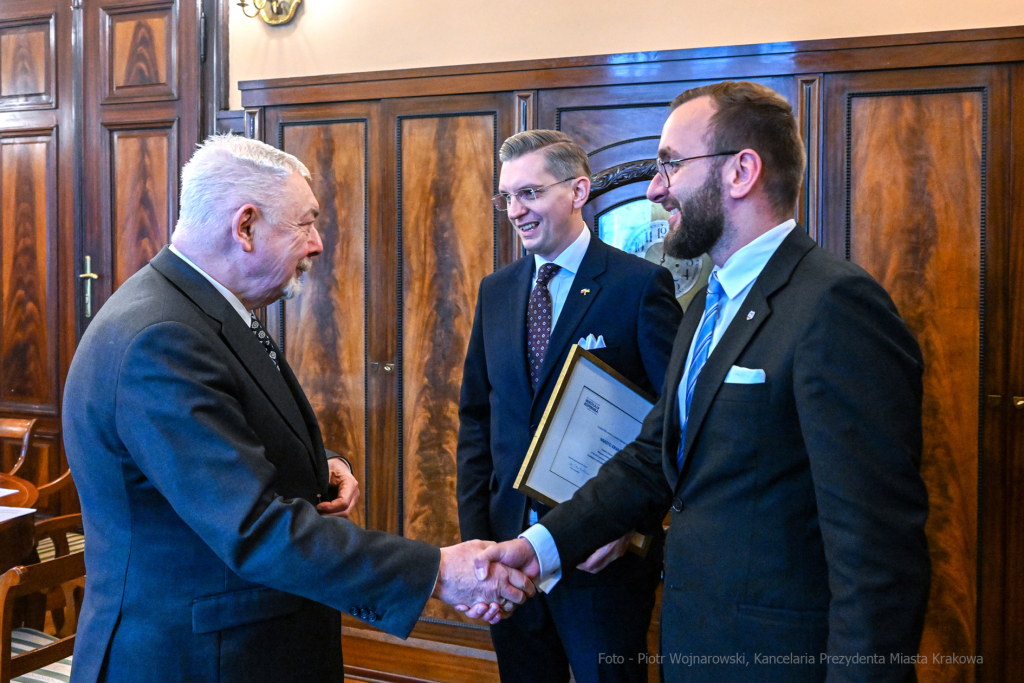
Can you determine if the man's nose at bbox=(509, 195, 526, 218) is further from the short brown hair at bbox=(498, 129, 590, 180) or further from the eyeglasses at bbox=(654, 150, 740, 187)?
the eyeglasses at bbox=(654, 150, 740, 187)

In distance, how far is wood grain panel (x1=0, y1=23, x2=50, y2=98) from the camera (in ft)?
16.4

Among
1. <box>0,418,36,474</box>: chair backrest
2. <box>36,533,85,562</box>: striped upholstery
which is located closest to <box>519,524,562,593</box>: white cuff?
<box>36,533,85,562</box>: striped upholstery

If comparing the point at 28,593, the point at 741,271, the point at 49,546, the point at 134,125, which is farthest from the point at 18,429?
the point at 741,271

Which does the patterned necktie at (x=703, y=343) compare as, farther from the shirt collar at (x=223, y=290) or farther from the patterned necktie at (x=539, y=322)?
the shirt collar at (x=223, y=290)

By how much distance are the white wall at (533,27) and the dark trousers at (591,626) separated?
245 centimetres

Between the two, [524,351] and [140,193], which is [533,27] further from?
[140,193]

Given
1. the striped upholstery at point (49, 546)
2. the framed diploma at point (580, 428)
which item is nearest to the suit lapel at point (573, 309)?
the framed diploma at point (580, 428)

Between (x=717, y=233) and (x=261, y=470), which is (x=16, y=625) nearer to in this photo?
(x=261, y=470)

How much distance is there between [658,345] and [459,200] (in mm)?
1909

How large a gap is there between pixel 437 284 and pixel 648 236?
104 centimetres

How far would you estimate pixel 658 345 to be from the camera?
2.18 meters

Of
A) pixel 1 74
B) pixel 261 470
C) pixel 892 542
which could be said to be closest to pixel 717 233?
pixel 892 542

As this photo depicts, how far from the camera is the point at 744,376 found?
1.44m

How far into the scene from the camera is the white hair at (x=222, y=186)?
1.68m
